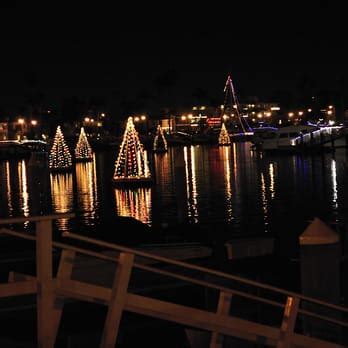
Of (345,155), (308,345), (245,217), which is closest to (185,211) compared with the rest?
(245,217)

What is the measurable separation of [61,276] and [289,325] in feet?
7.22

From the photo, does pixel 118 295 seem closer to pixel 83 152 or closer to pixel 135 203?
pixel 135 203

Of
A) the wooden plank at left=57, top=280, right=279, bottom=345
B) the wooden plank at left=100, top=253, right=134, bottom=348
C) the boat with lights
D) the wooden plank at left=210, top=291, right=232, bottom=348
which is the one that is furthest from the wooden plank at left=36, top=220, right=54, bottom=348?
the boat with lights

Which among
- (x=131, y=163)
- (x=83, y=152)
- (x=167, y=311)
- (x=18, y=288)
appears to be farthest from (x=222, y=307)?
(x=83, y=152)

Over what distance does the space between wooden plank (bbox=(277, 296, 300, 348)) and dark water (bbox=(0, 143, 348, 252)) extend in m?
16.4

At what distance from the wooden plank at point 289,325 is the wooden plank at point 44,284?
2176 millimetres

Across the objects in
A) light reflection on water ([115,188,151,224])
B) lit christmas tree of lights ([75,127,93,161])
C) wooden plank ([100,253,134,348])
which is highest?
lit christmas tree of lights ([75,127,93,161])

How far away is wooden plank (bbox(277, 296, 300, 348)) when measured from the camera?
24.1 ft

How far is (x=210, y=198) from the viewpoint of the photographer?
1984 inches

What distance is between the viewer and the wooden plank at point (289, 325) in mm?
7352

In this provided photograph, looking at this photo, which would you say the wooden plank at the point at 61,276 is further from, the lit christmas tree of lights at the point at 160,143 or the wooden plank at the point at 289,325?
the lit christmas tree of lights at the point at 160,143

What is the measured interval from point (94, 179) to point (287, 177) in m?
18.3

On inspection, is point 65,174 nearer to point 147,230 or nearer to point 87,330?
point 147,230

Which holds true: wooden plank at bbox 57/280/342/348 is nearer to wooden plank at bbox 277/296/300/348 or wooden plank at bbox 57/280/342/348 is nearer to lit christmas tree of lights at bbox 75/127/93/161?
wooden plank at bbox 277/296/300/348
